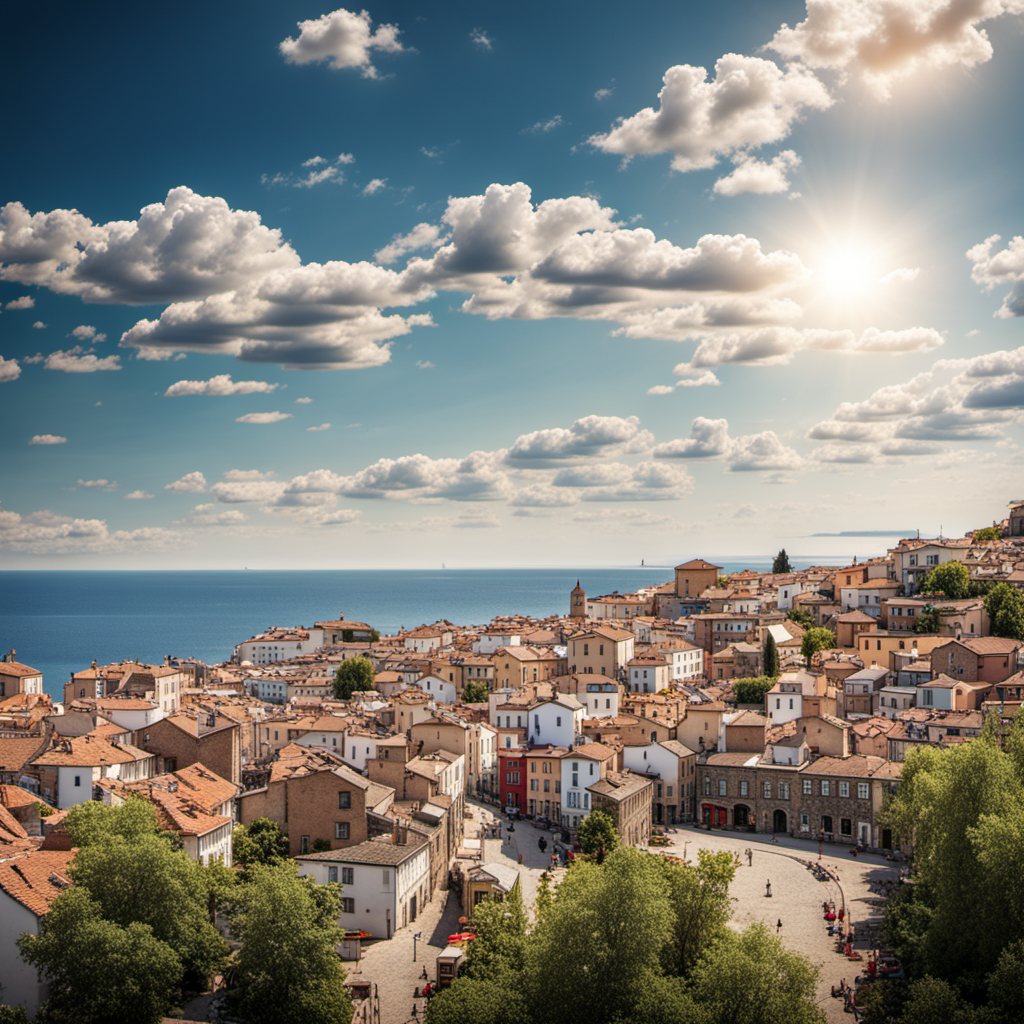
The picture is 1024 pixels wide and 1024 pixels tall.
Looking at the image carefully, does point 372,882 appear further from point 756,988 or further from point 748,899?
point 756,988

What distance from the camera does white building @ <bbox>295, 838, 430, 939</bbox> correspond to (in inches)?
1494

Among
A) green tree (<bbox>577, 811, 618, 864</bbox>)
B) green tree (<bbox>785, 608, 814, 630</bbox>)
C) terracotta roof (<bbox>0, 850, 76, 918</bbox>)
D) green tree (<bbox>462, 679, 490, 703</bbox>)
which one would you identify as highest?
green tree (<bbox>785, 608, 814, 630</bbox>)

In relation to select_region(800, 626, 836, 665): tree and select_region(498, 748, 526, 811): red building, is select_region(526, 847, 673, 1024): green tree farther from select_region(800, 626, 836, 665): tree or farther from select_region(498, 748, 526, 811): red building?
select_region(800, 626, 836, 665): tree

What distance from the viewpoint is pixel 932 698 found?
203 ft

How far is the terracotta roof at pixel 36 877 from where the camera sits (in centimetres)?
2961

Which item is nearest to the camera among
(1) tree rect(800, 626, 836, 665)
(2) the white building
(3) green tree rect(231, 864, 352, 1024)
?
(3) green tree rect(231, 864, 352, 1024)

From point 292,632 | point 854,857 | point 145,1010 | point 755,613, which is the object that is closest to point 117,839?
point 145,1010

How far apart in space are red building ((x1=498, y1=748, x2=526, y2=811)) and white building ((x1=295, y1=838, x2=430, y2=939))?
16114 mm

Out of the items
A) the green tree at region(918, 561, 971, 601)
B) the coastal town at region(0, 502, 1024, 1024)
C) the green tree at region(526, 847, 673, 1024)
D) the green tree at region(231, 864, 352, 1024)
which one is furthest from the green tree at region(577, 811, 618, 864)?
the green tree at region(918, 561, 971, 601)

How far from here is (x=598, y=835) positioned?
1823 inches

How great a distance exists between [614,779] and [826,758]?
1167cm

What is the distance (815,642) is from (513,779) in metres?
33.2

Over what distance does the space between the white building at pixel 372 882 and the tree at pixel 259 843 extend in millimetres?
1700

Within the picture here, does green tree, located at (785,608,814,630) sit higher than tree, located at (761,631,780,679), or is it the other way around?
green tree, located at (785,608,814,630)
